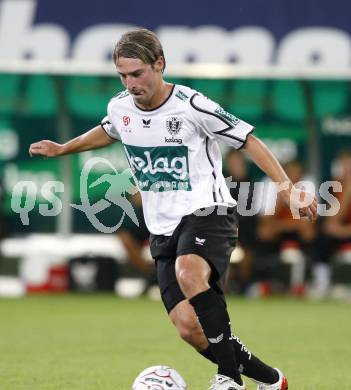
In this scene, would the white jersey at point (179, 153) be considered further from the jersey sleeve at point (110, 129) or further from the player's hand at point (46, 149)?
the player's hand at point (46, 149)

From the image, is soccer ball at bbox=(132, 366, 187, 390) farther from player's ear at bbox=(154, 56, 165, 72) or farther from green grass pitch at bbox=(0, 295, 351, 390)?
player's ear at bbox=(154, 56, 165, 72)

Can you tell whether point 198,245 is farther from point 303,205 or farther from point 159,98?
point 159,98

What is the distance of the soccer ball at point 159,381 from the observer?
683cm

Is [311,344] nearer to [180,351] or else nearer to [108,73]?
[180,351]

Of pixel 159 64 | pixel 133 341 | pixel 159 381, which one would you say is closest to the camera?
pixel 159 381

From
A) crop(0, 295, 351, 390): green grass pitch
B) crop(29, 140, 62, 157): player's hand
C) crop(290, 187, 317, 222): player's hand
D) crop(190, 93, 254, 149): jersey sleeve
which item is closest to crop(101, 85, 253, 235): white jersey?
crop(190, 93, 254, 149): jersey sleeve

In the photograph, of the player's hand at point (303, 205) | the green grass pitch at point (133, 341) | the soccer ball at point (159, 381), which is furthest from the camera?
the green grass pitch at point (133, 341)

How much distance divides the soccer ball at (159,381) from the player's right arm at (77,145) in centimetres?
159

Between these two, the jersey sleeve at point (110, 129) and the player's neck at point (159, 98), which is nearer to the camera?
the player's neck at point (159, 98)

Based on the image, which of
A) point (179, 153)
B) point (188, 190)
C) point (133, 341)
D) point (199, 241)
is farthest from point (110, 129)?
point (133, 341)

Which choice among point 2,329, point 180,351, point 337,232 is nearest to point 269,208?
point 337,232

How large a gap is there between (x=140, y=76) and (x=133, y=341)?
4785 mm

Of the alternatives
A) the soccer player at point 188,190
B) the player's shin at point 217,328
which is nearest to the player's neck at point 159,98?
the soccer player at point 188,190

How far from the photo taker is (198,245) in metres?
6.89
